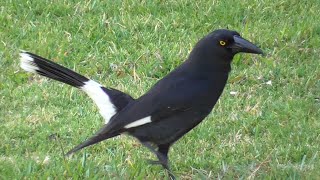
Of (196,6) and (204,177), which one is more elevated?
(204,177)

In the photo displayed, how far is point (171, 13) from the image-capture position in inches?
335

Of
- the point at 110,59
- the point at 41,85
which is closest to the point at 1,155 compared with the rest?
the point at 41,85

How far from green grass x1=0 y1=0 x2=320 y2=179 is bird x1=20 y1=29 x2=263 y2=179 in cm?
27

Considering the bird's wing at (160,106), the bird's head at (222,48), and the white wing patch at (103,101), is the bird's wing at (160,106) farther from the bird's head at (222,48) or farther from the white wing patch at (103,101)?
the bird's head at (222,48)

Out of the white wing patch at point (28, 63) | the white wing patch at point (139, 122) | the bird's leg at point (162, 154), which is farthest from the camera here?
the white wing patch at point (28, 63)

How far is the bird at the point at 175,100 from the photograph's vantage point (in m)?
5.78

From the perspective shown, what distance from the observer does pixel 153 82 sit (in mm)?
7488

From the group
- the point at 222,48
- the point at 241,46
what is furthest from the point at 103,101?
the point at 241,46

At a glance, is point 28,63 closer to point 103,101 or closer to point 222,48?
point 103,101

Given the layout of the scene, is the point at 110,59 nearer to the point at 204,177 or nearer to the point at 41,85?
the point at 41,85

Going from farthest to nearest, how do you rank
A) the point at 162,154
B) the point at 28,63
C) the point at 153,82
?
the point at 153,82
the point at 28,63
the point at 162,154

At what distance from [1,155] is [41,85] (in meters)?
1.19

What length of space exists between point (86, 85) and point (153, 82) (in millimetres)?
1540

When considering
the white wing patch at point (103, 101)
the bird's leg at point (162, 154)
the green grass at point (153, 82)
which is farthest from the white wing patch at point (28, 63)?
the bird's leg at point (162, 154)
